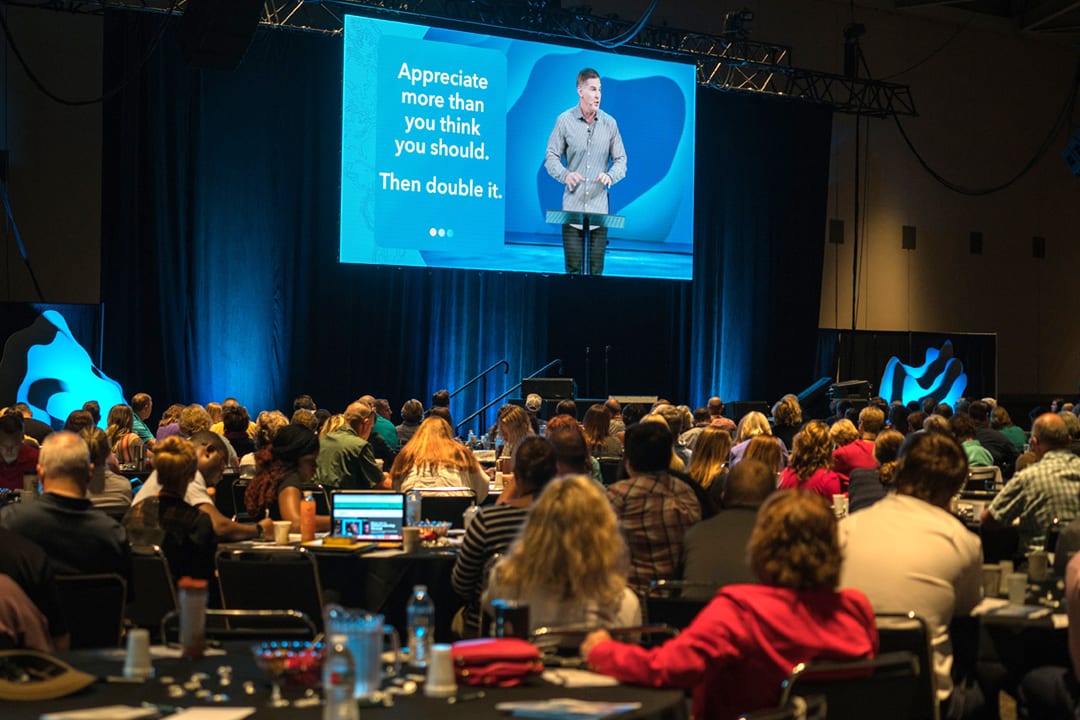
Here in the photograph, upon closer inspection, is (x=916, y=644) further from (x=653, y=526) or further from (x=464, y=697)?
(x=653, y=526)

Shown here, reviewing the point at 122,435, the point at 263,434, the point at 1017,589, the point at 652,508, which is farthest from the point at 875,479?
the point at 122,435

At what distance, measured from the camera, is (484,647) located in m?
2.95

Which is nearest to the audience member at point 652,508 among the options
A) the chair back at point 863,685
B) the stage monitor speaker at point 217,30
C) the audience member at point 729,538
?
the audience member at point 729,538

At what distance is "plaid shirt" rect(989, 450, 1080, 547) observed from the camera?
5.61 metres

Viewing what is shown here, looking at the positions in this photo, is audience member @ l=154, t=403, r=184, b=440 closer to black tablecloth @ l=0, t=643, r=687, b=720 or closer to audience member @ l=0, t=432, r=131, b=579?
audience member @ l=0, t=432, r=131, b=579

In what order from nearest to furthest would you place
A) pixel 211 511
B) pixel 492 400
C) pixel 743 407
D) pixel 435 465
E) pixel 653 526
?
pixel 653 526, pixel 211 511, pixel 435 465, pixel 743 407, pixel 492 400

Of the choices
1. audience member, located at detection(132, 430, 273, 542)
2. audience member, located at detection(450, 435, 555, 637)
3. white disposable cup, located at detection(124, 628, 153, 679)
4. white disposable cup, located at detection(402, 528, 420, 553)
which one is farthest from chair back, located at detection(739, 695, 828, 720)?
audience member, located at detection(132, 430, 273, 542)

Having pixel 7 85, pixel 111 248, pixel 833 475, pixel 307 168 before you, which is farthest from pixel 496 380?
pixel 833 475

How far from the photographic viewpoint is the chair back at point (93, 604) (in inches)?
164

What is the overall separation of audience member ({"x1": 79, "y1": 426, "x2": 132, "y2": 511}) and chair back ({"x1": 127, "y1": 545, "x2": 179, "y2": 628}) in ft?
4.55

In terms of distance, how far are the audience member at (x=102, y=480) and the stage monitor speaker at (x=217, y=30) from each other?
14.3ft

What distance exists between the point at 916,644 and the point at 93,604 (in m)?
2.74

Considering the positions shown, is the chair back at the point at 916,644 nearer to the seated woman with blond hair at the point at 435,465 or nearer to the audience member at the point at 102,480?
the seated woman with blond hair at the point at 435,465

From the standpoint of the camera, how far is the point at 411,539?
5383mm
